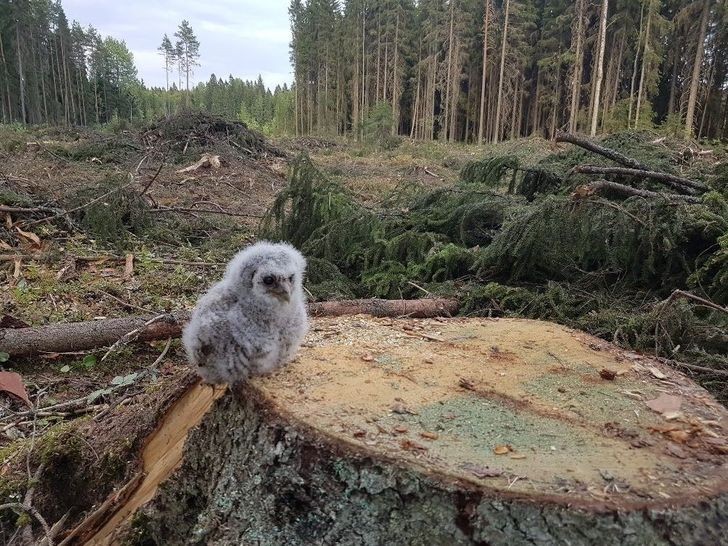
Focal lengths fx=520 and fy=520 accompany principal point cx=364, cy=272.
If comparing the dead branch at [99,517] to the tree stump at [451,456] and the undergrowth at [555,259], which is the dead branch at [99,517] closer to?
the tree stump at [451,456]

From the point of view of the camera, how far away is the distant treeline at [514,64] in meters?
30.2

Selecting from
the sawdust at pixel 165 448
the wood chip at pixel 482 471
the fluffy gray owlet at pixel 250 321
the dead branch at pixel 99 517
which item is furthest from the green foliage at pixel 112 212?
the wood chip at pixel 482 471

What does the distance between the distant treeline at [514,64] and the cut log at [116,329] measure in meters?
24.3

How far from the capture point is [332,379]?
2232 millimetres

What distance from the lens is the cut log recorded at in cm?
446

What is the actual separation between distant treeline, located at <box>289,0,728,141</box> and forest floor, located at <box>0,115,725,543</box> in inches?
839

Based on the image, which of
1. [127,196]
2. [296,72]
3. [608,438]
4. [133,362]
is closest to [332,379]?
[608,438]

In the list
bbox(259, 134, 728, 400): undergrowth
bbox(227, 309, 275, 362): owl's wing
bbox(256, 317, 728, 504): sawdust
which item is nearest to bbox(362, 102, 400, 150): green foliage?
bbox(259, 134, 728, 400): undergrowth

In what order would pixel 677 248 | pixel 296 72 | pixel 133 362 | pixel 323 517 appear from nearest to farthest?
1. pixel 323 517
2. pixel 677 248
3. pixel 133 362
4. pixel 296 72

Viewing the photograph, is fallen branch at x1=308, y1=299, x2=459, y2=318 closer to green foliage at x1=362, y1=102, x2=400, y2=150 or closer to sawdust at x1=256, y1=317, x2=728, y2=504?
sawdust at x1=256, y1=317, x2=728, y2=504

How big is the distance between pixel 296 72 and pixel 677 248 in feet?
202

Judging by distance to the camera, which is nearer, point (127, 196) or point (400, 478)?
point (400, 478)

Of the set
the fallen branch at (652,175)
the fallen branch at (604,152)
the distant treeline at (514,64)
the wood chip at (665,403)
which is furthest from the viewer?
the distant treeline at (514,64)

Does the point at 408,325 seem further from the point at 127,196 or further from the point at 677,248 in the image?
the point at 127,196
